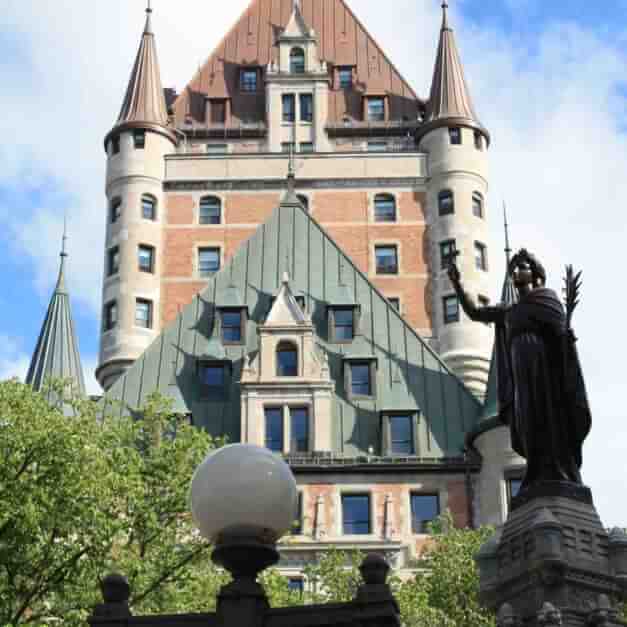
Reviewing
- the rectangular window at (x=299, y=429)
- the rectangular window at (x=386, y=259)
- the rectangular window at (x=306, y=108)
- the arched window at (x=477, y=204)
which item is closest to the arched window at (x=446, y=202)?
the arched window at (x=477, y=204)

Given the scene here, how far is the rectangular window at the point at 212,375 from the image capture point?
46.7m

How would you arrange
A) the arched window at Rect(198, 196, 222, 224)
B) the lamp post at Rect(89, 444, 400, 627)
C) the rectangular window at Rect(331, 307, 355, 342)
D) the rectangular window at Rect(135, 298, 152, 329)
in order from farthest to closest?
1. the arched window at Rect(198, 196, 222, 224)
2. the rectangular window at Rect(135, 298, 152, 329)
3. the rectangular window at Rect(331, 307, 355, 342)
4. the lamp post at Rect(89, 444, 400, 627)

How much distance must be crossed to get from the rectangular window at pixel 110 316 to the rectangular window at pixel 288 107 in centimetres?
1282

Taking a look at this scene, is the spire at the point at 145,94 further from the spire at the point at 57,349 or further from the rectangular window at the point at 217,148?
the spire at the point at 57,349

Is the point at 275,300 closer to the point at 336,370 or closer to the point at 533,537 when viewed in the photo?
the point at 336,370

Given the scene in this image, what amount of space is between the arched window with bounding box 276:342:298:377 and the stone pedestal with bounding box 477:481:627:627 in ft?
111

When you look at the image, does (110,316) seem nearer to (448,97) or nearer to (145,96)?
(145,96)

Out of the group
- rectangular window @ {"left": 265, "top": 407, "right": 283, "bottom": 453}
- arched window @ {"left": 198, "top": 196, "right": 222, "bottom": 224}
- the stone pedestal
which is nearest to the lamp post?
the stone pedestal

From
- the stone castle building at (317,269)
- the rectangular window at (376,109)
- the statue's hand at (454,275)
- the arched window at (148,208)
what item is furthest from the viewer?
the rectangular window at (376,109)

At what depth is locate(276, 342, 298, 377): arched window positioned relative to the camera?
45.4 metres

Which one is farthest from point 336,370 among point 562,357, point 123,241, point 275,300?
point 562,357

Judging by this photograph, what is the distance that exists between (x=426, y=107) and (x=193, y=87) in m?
11.5

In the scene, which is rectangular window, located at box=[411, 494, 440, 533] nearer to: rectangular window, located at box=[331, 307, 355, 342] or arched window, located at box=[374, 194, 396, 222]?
rectangular window, located at box=[331, 307, 355, 342]

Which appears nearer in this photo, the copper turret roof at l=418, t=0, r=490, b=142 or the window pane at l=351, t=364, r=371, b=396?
the window pane at l=351, t=364, r=371, b=396
